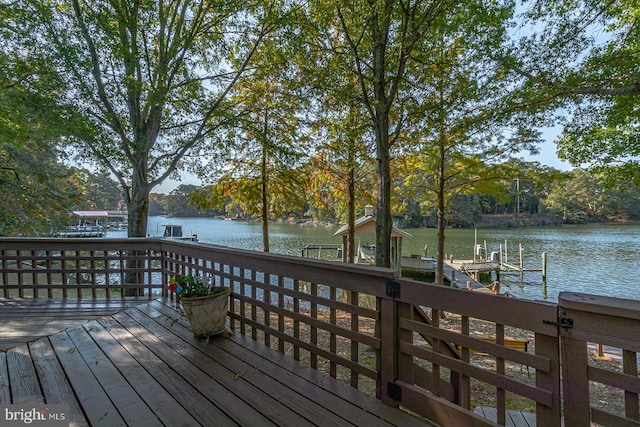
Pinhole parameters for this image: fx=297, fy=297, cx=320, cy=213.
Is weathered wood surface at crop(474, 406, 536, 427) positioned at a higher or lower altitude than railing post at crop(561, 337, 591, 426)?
lower

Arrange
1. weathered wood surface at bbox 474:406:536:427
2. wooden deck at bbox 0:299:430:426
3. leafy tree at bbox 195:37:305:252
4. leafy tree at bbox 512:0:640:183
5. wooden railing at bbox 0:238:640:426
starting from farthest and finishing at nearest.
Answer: leafy tree at bbox 195:37:305:252
leafy tree at bbox 512:0:640:183
weathered wood surface at bbox 474:406:536:427
wooden deck at bbox 0:299:430:426
wooden railing at bbox 0:238:640:426

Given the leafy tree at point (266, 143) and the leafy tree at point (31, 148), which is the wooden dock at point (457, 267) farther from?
the leafy tree at point (31, 148)

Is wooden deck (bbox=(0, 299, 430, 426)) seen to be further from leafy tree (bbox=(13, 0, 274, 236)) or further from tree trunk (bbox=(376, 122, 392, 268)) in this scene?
leafy tree (bbox=(13, 0, 274, 236))

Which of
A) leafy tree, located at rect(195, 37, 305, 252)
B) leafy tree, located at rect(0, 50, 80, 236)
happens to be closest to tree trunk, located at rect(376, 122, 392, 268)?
leafy tree, located at rect(195, 37, 305, 252)

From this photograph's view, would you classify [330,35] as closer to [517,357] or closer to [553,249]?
[517,357]

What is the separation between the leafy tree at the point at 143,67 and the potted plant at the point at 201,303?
346cm

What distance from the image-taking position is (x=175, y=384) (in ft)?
7.03

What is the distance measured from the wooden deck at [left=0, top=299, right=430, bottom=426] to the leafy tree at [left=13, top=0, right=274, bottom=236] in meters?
3.45

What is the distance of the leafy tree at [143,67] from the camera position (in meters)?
A: 4.28

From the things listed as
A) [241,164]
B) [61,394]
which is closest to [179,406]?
[61,394]

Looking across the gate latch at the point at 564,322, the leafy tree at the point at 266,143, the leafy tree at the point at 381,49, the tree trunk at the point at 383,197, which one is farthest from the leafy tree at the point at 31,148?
the gate latch at the point at 564,322

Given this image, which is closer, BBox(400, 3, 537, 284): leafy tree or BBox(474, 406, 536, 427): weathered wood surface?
BBox(474, 406, 536, 427): weathered wood surface

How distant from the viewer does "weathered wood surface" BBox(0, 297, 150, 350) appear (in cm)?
303

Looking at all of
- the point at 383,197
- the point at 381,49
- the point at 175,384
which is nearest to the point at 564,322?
the point at 175,384
